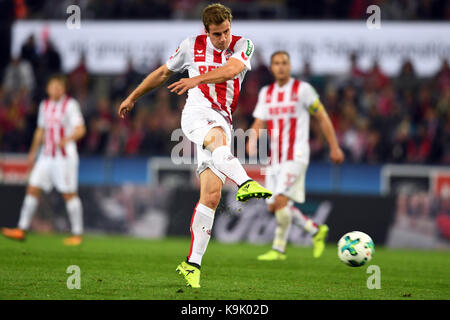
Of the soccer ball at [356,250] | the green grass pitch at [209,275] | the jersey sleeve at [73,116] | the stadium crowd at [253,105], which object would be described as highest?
the stadium crowd at [253,105]

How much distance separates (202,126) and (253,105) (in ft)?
33.5

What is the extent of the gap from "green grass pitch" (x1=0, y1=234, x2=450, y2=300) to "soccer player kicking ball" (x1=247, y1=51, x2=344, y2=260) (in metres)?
0.52

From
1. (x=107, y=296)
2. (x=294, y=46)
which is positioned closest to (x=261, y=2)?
(x=294, y=46)

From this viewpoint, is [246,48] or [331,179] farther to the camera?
[331,179]

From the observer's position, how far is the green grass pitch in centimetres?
608

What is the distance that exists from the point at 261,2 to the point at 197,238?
13.2 m

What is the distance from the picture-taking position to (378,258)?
1071 centimetres

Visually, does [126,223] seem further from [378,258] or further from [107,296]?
A: [107,296]

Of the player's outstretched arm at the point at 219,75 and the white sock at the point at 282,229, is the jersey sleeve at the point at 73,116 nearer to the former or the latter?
the white sock at the point at 282,229

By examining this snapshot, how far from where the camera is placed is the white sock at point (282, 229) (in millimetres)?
9953

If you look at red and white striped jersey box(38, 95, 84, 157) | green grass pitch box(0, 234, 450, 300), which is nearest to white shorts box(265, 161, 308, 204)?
green grass pitch box(0, 234, 450, 300)

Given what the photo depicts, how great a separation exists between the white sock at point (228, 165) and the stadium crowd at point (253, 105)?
29.7 ft

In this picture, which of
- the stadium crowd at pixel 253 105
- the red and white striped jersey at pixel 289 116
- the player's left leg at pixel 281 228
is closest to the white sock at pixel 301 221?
the player's left leg at pixel 281 228

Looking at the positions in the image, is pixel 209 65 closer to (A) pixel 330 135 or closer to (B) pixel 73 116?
(A) pixel 330 135
